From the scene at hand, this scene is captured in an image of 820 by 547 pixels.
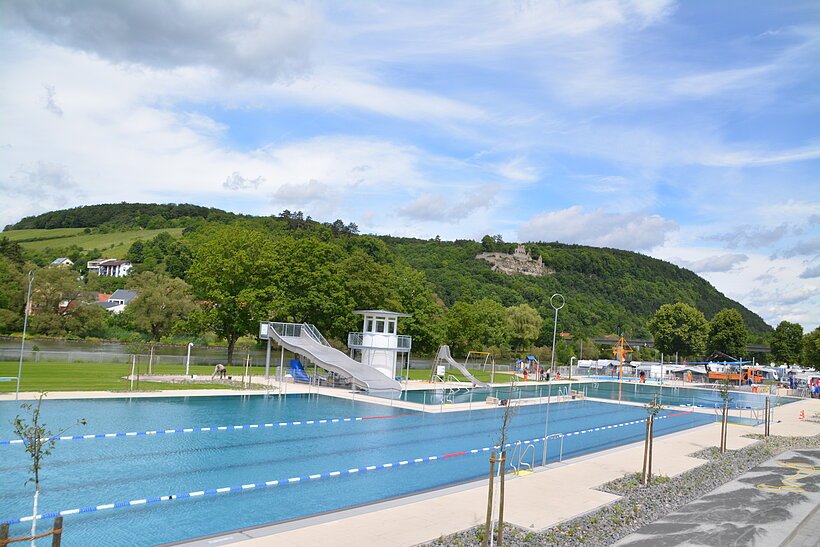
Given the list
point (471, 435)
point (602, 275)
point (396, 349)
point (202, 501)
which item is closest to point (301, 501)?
point (202, 501)

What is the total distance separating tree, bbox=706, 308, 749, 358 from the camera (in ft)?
267

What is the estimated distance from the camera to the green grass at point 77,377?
2481 centimetres

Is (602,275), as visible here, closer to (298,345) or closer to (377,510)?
(298,345)

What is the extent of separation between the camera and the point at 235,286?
44.2m

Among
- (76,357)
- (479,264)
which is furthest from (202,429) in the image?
(479,264)

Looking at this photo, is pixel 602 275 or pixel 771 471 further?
pixel 602 275

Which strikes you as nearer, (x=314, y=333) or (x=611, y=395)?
(x=314, y=333)

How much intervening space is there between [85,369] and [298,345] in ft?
37.4

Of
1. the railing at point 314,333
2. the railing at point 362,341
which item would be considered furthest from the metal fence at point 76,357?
the railing at point 362,341

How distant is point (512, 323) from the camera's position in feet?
279

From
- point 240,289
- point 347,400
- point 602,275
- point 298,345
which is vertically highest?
point 602,275

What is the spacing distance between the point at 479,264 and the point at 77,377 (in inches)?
4136

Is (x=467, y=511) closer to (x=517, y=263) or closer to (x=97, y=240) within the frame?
(x=97, y=240)

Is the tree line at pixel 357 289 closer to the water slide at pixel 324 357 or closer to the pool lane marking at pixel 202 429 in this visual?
the water slide at pixel 324 357
